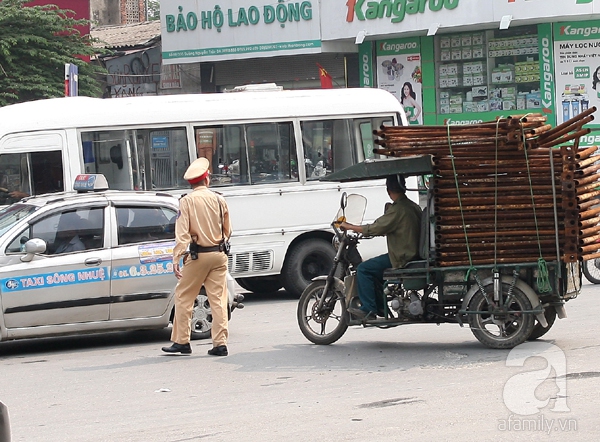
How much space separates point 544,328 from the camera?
9.33 m

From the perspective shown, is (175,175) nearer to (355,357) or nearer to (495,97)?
(355,357)

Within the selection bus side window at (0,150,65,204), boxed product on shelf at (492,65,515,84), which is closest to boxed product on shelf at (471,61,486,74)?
boxed product on shelf at (492,65,515,84)

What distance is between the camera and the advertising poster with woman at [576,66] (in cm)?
2270

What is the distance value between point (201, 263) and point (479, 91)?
51.9ft

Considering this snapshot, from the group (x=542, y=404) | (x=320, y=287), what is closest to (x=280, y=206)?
(x=320, y=287)

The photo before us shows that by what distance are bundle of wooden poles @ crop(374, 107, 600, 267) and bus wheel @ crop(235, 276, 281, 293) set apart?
5.98 m

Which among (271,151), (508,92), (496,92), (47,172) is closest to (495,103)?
(496,92)

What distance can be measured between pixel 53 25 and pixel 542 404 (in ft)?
64.7

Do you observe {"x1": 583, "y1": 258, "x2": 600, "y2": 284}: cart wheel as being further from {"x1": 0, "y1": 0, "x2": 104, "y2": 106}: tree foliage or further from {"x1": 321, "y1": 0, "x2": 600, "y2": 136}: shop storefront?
{"x1": 0, "y1": 0, "x2": 104, "y2": 106}: tree foliage

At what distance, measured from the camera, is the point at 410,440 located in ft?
19.6

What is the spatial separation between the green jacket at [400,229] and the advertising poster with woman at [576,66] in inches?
575

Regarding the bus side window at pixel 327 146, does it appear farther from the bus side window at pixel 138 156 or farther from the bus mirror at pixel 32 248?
the bus mirror at pixel 32 248

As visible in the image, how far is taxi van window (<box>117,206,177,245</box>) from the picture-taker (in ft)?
33.6

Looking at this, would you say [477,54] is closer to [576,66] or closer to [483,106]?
[483,106]
